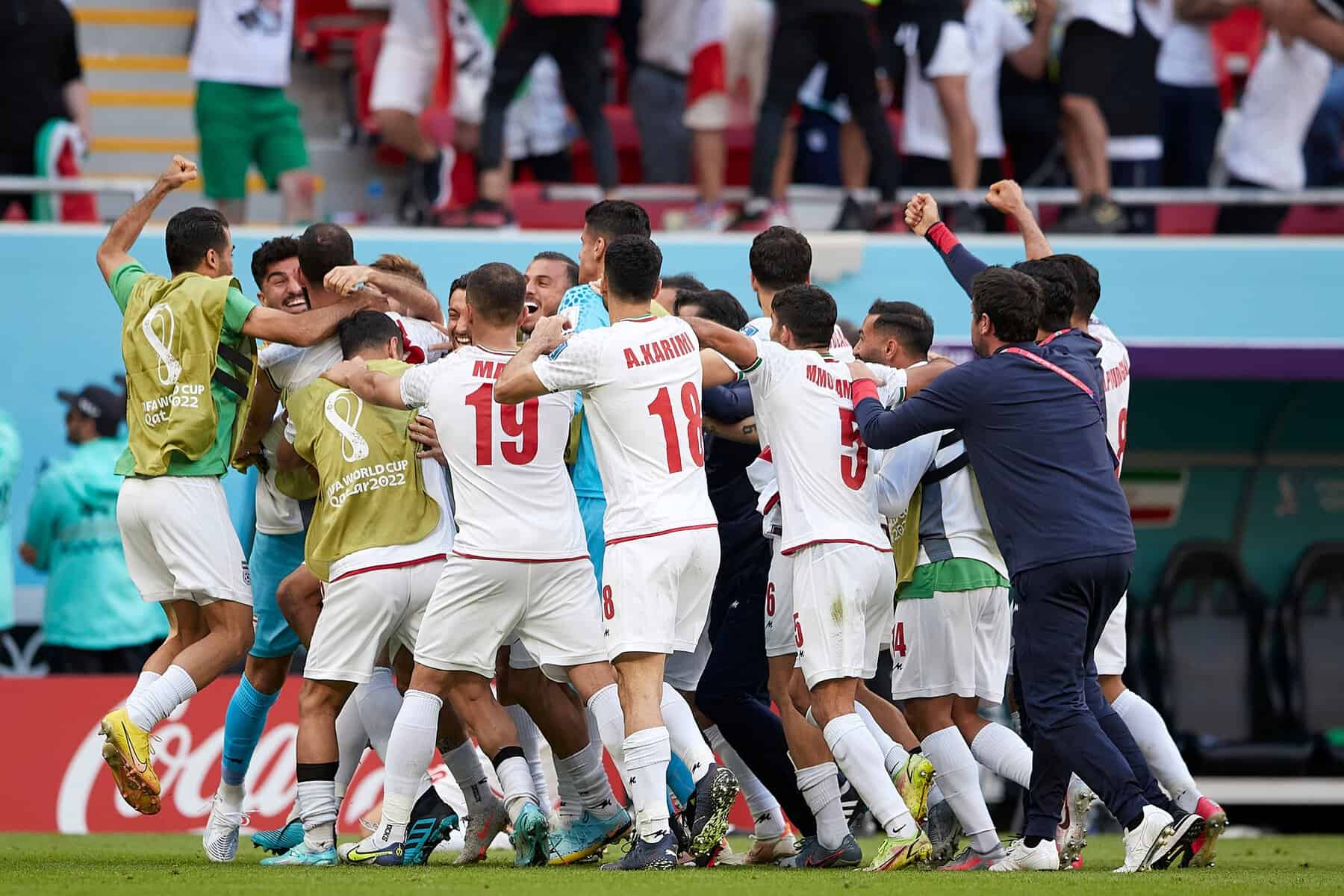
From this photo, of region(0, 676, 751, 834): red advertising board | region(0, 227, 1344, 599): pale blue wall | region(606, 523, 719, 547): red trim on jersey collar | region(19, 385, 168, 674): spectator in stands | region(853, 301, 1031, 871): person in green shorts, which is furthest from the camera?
region(0, 227, 1344, 599): pale blue wall

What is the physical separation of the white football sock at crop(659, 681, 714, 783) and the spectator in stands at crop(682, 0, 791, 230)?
5540mm

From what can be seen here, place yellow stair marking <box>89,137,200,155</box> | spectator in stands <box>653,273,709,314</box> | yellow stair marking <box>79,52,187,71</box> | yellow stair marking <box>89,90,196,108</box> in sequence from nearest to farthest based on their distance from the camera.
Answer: spectator in stands <box>653,273,709,314</box> → yellow stair marking <box>89,137,200,155</box> → yellow stair marking <box>89,90,196,108</box> → yellow stair marking <box>79,52,187,71</box>

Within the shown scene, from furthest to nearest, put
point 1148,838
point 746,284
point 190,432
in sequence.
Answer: point 746,284
point 190,432
point 1148,838

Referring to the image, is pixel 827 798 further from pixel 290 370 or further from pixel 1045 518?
pixel 290 370

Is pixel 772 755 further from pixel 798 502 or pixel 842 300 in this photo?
pixel 842 300

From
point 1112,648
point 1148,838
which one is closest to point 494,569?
point 1148,838

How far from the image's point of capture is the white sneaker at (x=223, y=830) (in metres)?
7.40

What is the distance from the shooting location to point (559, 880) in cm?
597

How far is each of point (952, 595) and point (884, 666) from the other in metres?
2.80

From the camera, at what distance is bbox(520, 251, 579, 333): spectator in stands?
25.4 feet

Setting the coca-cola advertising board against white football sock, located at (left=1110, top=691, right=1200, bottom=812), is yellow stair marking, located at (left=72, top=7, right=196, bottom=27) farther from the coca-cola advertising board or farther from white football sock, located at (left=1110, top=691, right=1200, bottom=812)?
white football sock, located at (left=1110, top=691, right=1200, bottom=812)

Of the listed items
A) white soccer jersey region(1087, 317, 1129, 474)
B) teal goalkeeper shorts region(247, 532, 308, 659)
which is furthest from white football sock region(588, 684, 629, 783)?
white soccer jersey region(1087, 317, 1129, 474)

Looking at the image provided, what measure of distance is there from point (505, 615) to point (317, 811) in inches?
41.9

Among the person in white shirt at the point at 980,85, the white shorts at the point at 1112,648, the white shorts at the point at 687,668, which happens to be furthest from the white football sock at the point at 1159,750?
the person in white shirt at the point at 980,85
